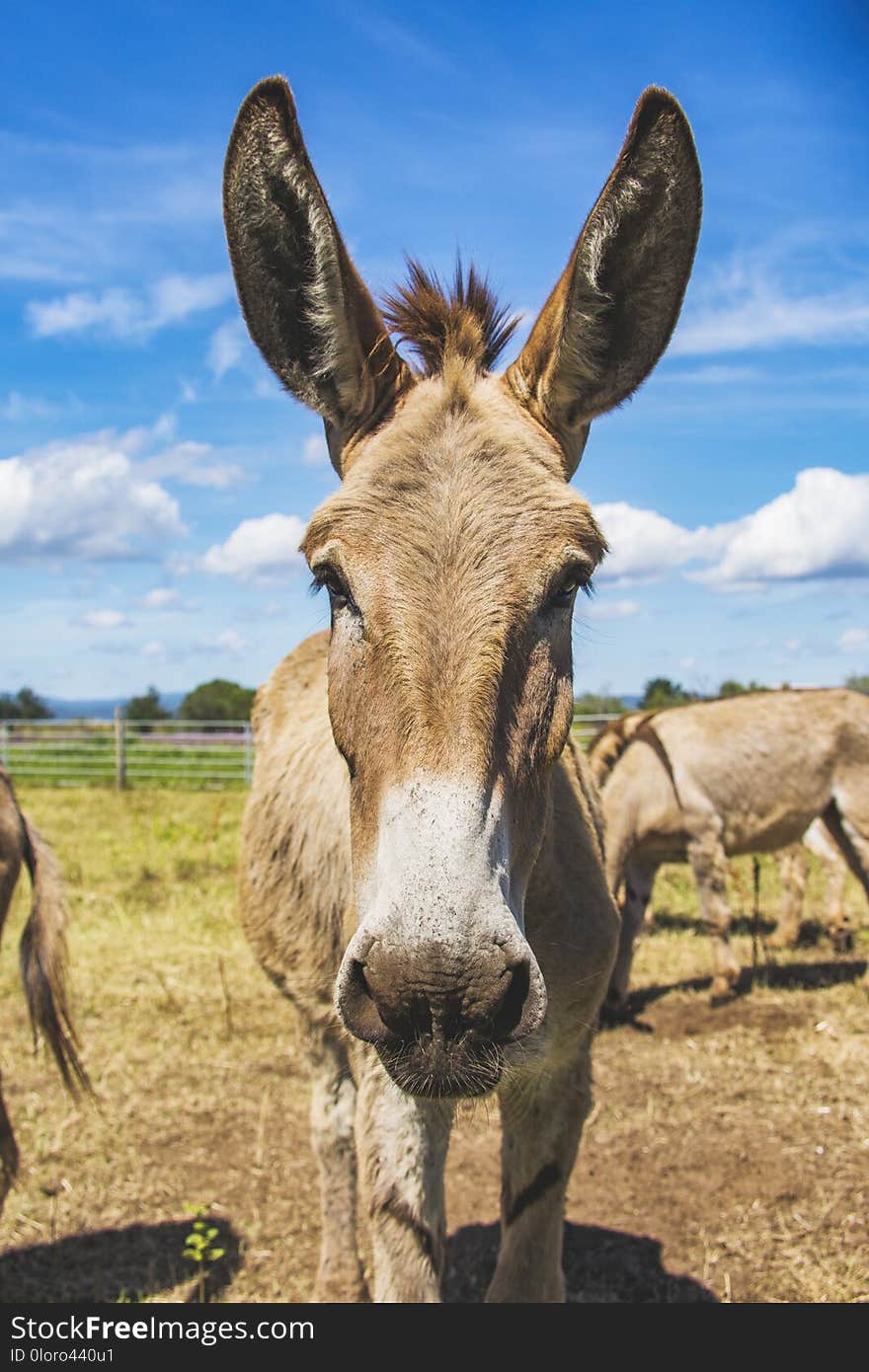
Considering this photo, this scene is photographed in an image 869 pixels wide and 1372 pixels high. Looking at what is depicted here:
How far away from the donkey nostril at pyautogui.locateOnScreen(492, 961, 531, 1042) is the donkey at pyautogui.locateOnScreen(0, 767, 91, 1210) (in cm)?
364

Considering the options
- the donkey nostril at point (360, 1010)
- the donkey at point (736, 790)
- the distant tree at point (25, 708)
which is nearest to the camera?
the donkey nostril at point (360, 1010)

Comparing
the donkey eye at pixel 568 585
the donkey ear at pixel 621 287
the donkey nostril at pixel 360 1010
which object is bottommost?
the donkey nostril at pixel 360 1010

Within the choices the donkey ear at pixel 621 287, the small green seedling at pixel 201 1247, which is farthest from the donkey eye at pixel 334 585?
the small green seedling at pixel 201 1247

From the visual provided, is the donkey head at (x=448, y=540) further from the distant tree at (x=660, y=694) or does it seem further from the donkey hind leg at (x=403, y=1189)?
the distant tree at (x=660, y=694)

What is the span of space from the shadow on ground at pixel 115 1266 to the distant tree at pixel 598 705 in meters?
15.8

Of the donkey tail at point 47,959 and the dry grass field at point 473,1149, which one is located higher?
the donkey tail at point 47,959

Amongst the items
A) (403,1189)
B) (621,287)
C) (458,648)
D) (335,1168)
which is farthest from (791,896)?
(458,648)

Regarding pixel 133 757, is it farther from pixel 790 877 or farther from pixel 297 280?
pixel 297 280

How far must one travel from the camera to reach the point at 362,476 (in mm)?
2240

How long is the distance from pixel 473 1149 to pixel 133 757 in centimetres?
2056

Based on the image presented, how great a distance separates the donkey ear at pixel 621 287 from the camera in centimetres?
230

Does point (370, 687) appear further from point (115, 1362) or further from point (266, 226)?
point (115, 1362)

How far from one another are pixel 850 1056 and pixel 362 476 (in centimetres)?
558

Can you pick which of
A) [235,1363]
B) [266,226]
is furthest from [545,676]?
[235,1363]
